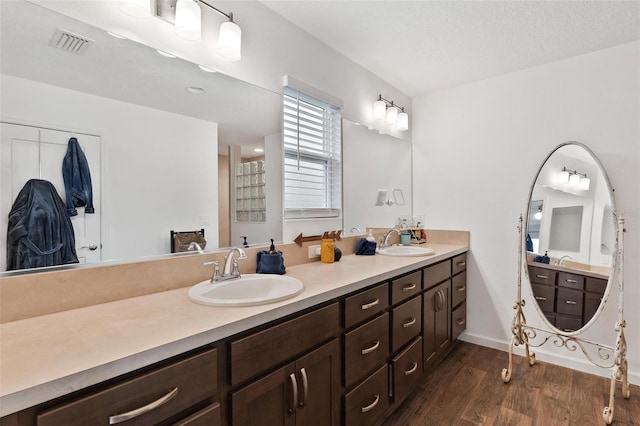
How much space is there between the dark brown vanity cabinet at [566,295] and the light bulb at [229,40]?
256 centimetres

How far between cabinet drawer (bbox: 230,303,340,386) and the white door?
677 mm

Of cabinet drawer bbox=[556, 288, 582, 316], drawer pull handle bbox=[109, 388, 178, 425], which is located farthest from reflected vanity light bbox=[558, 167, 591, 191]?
drawer pull handle bbox=[109, 388, 178, 425]

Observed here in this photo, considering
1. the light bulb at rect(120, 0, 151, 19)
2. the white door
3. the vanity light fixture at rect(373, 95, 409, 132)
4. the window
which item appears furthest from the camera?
the vanity light fixture at rect(373, 95, 409, 132)

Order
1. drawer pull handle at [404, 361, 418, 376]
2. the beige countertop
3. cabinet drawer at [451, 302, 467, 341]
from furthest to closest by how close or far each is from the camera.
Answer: cabinet drawer at [451, 302, 467, 341] → drawer pull handle at [404, 361, 418, 376] → the beige countertop

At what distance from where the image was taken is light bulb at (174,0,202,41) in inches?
54.0

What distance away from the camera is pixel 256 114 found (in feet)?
5.91

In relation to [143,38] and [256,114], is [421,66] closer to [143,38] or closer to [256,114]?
[256,114]

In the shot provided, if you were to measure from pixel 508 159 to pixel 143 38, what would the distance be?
2.71 metres

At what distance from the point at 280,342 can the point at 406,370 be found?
42.8 inches

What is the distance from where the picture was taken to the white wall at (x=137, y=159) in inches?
42.7

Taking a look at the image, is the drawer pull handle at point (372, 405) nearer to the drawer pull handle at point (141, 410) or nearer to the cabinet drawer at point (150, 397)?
the cabinet drawer at point (150, 397)

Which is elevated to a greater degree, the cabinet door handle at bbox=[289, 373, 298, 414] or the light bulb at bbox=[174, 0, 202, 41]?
the light bulb at bbox=[174, 0, 202, 41]

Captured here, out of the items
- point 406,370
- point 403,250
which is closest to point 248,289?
point 406,370

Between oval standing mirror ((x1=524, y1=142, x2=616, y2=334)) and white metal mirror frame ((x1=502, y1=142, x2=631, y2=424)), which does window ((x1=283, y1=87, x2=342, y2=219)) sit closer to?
white metal mirror frame ((x1=502, y1=142, x2=631, y2=424))
